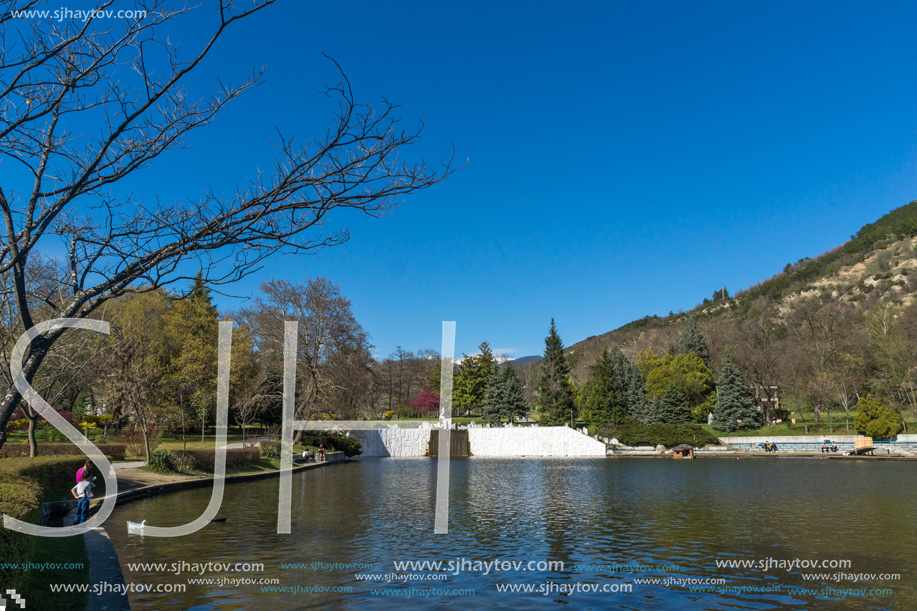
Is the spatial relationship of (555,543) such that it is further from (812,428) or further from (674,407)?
(812,428)

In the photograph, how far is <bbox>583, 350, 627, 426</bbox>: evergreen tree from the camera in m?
49.9

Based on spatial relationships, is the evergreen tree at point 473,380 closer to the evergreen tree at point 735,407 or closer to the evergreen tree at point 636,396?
the evergreen tree at point 636,396

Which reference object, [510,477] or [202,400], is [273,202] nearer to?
[510,477]

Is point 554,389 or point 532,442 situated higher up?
point 554,389

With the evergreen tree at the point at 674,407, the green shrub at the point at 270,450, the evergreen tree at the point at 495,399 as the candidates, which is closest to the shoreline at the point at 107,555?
the green shrub at the point at 270,450

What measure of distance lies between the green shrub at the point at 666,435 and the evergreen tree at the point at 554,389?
7788mm

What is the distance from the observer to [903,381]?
40094 millimetres

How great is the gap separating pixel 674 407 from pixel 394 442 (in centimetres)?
2325

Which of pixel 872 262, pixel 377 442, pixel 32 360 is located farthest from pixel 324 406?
pixel 872 262

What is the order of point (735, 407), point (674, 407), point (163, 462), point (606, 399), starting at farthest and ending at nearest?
1. point (606, 399)
2. point (674, 407)
3. point (735, 407)
4. point (163, 462)

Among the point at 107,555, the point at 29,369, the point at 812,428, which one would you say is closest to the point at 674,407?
the point at 812,428

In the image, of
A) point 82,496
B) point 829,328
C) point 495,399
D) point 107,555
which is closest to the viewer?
point 107,555

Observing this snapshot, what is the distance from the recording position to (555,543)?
12.0 m

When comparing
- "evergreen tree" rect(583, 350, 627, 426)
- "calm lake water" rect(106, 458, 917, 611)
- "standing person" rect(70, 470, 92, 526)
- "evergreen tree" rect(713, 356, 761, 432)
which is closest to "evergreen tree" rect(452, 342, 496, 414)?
"evergreen tree" rect(583, 350, 627, 426)
